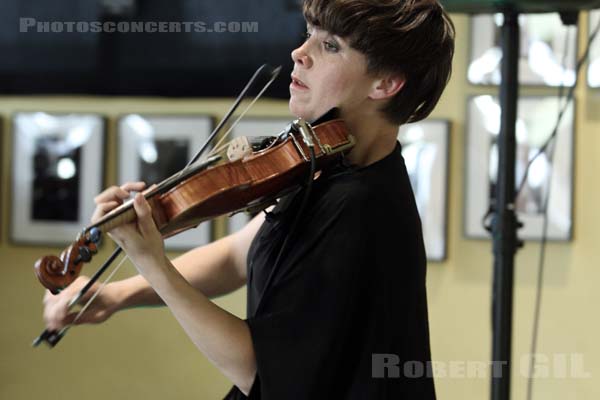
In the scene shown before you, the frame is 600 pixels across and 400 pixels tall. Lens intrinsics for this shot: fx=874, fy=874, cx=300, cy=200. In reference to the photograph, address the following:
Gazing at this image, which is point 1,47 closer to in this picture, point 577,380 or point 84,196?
point 84,196

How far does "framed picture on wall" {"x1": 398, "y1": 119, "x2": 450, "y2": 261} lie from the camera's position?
257 centimetres

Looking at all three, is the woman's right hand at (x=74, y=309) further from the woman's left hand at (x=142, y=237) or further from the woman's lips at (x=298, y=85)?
the woman's lips at (x=298, y=85)

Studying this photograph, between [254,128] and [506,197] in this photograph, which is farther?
[254,128]

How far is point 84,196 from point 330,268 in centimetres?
169

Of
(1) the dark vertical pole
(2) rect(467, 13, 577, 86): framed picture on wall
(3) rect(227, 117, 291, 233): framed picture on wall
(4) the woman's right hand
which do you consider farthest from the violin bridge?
(2) rect(467, 13, 577, 86): framed picture on wall

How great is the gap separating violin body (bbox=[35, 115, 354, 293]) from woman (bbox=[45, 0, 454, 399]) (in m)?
0.03

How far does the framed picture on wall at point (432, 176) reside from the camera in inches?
101

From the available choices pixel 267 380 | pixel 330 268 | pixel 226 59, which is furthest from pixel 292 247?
pixel 226 59

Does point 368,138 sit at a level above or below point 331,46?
below

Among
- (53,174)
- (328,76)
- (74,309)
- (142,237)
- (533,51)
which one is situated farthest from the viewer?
(53,174)

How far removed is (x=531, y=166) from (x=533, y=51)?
1.10ft

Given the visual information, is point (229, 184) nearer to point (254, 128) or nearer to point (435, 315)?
point (254, 128)

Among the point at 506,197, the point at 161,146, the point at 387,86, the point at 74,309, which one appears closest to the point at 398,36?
the point at 387,86

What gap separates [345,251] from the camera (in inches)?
43.8
